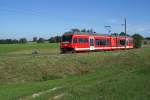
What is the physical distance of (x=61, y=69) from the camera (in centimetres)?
2922

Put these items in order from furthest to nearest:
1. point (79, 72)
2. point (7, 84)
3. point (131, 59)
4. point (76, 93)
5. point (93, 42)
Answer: point (93, 42), point (131, 59), point (79, 72), point (7, 84), point (76, 93)

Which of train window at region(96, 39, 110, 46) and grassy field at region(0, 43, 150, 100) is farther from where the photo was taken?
train window at region(96, 39, 110, 46)

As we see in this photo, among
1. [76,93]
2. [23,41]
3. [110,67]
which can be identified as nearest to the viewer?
[76,93]

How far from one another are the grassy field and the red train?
→ 5.38 m

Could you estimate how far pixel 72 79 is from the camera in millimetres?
24844

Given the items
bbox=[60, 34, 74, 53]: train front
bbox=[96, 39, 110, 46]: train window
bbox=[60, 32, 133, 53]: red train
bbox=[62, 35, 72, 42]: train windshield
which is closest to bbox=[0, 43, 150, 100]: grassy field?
bbox=[60, 32, 133, 53]: red train

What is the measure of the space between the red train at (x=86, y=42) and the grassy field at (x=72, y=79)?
212 inches

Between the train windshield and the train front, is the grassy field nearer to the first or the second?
the train front

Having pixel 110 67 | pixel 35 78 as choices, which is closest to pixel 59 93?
pixel 35 78

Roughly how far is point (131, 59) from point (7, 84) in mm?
24500

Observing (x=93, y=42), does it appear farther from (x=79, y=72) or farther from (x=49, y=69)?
(x=49, y=69)

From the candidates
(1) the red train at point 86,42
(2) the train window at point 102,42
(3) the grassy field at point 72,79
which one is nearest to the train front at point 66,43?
(1) the red train at point 86,42

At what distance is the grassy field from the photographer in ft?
52.8

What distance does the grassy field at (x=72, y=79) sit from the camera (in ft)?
52.8
